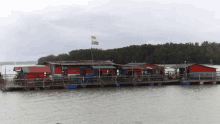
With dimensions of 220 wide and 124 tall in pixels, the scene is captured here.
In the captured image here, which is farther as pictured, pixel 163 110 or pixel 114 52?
pixel 114 52

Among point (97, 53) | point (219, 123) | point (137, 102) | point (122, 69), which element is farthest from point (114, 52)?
point (219, 123)

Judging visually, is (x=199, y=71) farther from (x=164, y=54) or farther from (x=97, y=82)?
(x=164, y=54)

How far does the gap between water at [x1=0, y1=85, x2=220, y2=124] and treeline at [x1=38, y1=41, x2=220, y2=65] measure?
105 metres

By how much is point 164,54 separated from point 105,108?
121 meters

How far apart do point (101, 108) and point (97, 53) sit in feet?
430

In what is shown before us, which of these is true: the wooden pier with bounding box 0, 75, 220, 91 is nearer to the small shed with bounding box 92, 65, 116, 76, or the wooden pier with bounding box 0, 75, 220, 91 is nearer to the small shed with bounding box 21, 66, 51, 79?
the small shed with bounding box 21, 66, 51, 79

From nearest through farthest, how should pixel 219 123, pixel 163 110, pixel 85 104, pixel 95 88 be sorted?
pixel 219 123, pixel 163 110, pixel 85 104, pixel 95 88

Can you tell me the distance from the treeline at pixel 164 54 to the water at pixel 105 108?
4123 inches

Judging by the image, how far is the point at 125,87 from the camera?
4994 cm

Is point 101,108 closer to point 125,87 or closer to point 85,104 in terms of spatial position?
point 85,104

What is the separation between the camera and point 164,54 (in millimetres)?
146750

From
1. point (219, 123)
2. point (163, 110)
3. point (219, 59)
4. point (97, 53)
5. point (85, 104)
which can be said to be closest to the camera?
point (219, 123)

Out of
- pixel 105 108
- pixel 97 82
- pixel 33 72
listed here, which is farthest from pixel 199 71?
pixel 33 72

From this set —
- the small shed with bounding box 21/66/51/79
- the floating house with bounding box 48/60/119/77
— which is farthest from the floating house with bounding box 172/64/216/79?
the small shed with bounding box 21/66/51/79
